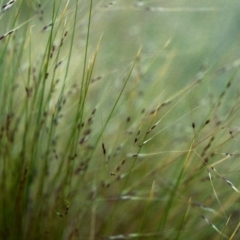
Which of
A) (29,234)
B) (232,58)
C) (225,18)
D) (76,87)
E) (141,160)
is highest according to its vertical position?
(76,87)

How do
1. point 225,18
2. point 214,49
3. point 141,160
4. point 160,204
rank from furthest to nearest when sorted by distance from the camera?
point 225,18 < point 214,49 < point 141,160 < point 160,204

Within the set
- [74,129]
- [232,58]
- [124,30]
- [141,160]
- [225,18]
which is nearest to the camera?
[74,129]

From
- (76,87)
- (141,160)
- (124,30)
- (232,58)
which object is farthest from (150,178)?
(124,30)

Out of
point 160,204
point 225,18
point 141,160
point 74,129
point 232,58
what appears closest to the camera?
point 74,129

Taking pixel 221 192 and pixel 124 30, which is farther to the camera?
pixel 124 30

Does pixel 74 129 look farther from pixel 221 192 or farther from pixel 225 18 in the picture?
pixel 225 18

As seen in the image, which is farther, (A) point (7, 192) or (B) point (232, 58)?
(B) point (232, 58)

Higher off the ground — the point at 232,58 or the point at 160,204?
the point at 160,204

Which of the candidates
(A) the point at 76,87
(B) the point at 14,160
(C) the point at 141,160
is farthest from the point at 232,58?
(B) the point at 14,160

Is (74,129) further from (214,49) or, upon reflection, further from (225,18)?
(225,18)
